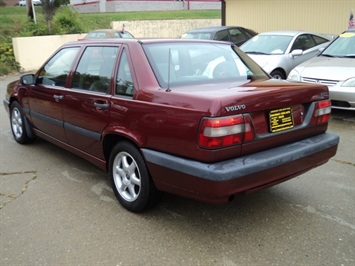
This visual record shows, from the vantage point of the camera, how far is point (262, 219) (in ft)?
11.3

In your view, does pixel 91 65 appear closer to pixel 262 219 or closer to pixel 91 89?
pixel 91 89

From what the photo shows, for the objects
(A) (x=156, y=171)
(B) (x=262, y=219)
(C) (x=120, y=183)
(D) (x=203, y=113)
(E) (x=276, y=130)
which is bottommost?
(B) (x=262, y=219)

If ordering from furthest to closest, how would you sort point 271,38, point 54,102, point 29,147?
point 271,38, point 29,147, point 54,102

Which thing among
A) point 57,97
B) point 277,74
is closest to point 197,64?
point 57,97

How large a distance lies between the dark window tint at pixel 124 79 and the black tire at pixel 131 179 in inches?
18.3

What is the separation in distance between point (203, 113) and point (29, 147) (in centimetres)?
371

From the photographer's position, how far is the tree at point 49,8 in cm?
1886

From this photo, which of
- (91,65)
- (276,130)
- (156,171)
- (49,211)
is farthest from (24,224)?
(276,130)

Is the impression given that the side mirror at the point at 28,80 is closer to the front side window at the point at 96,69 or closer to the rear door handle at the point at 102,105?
the front side window at the point at 96,69

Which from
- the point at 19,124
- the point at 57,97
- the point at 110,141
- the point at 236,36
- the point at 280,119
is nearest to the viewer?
the point at 280,119

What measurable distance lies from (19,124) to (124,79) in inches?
112

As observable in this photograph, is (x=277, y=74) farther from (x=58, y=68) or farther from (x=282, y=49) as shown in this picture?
(x=58, y=68)

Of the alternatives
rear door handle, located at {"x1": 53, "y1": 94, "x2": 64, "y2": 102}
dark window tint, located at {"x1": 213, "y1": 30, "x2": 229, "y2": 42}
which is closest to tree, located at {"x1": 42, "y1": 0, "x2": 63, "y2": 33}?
dark window tint, located at {"x1": 213, "y1": 30, "x2": 229, "y2": 42}

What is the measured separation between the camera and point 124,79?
138 inches
